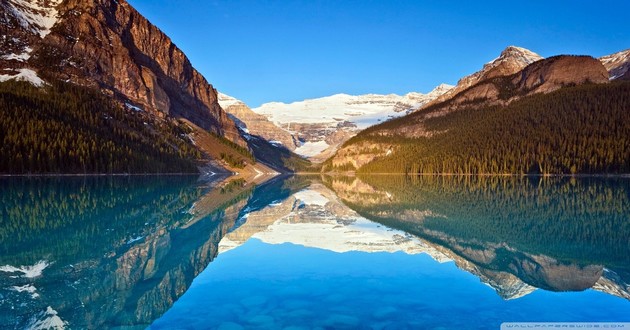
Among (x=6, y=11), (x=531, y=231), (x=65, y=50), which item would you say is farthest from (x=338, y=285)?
(x=6, y=11)

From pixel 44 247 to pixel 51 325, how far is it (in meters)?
10.8

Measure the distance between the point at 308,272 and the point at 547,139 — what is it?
499 ft

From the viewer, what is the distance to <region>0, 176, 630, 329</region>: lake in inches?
428

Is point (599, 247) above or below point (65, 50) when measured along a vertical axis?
below

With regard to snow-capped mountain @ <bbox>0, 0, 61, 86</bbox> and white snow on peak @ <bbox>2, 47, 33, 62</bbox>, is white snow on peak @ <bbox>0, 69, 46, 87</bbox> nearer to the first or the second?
snow-capped mountain @ <bbox>0, 0, 61, 86</bbox>

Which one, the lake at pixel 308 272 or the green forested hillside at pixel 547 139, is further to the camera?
the green forested hillside at pixel 547 139

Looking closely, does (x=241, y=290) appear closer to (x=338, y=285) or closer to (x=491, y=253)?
(x=338, y=285)

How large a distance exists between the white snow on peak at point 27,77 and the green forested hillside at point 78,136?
13.3ft

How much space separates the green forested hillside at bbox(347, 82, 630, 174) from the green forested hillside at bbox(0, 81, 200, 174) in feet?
326

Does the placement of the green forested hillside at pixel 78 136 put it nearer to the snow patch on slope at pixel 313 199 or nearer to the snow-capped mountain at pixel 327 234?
the snow patch on slope at pixel 313 199

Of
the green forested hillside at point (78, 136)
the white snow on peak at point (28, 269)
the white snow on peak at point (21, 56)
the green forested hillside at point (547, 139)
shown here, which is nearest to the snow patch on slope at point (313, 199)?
the white snow on peak at point (28, 269)

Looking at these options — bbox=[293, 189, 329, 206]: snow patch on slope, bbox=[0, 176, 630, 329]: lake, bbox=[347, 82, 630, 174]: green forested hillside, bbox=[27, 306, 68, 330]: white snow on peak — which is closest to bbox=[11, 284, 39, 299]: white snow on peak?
bbox=[0, 176, 630, 329]: lake

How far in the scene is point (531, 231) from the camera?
2512 centimetres

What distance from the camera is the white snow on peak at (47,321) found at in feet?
32.0
